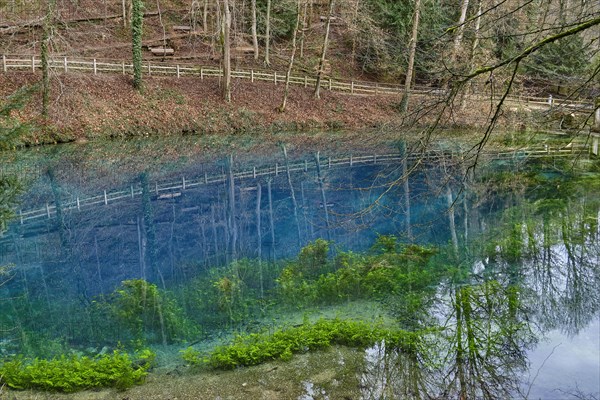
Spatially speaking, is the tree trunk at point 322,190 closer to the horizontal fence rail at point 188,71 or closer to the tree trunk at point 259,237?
the tree trunk at point 259,237

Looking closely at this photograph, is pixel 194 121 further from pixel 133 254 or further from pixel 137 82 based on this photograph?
pixel 133 254

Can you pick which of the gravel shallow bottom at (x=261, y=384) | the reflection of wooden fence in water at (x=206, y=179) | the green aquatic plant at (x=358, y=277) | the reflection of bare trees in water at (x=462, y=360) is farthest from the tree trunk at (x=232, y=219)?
the reflection of bare trees in water at (x=462, y=360)

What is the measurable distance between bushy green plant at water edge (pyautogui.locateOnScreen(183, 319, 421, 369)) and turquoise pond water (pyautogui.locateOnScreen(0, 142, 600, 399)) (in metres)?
0.24

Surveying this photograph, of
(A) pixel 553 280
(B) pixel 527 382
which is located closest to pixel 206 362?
(B) pixel 527 382

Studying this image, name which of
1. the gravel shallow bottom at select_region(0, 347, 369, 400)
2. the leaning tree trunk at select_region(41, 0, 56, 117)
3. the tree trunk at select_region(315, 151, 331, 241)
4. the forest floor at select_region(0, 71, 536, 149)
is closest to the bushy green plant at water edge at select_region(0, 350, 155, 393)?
the gravel shallow bottom at select_region(0, 347, 369, 400)

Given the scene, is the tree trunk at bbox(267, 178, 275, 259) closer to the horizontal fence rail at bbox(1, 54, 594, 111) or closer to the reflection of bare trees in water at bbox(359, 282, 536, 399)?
the reflection of bare trees in water at bbox(359, 282, 536, 399)

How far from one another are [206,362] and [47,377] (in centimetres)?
193

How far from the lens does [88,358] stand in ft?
24.0

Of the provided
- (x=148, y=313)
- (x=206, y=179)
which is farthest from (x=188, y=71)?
(x=148, y=313)

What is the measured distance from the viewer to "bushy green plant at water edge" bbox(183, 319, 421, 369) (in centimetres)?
719

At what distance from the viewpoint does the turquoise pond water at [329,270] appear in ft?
24.1

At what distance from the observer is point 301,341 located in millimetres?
7707

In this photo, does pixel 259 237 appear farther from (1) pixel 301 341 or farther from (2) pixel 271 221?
(1) pixel 301 341

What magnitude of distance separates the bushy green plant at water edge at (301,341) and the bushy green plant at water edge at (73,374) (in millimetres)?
825
